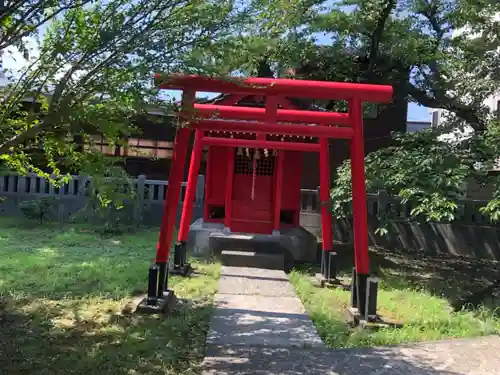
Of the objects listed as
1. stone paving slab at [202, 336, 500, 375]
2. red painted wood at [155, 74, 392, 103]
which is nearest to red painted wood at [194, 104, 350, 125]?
red painted wood at [155, 74, 392, 103]

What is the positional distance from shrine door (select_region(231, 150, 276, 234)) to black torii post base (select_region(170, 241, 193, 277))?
2131 millimetres

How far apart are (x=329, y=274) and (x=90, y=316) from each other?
383 cm

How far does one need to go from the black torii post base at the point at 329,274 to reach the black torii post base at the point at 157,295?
2.65 meters

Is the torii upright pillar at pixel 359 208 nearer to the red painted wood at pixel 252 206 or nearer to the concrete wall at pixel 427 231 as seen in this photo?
the red painted wood at pixel 252 206

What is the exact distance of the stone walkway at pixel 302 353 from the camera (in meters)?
3.87

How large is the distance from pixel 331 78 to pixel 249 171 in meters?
2.69

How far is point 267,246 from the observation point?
29.5 feet

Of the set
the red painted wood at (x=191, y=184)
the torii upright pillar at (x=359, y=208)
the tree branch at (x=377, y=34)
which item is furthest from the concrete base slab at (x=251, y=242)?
the tree branch at (x=377, y=34)

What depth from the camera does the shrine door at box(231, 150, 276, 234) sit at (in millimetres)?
10000

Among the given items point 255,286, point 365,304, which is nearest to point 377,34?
point 255,286

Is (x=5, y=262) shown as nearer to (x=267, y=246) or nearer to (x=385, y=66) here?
(x=267, y=246)

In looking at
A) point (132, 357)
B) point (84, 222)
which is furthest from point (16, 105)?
point (84, 222)

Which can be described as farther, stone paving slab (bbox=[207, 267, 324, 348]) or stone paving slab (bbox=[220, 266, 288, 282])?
stone paving slab (bbox=[220, 266, 288, 282])

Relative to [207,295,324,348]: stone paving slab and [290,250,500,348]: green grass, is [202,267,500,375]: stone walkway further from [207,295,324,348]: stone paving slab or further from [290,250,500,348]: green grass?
A: [290,250,500,348]: green grass
